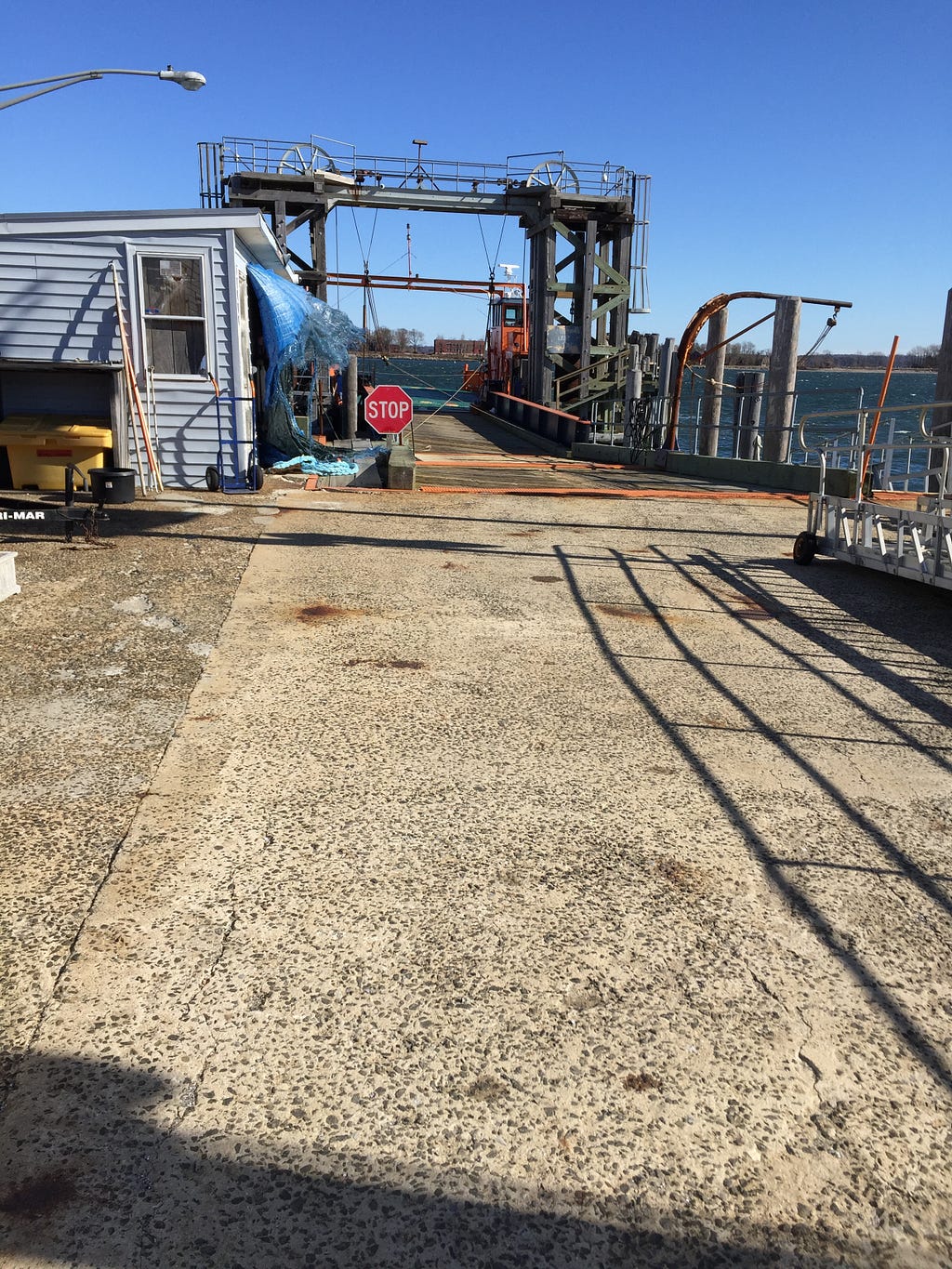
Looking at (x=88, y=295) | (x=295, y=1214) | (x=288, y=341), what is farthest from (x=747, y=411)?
(x=295, y=1214)

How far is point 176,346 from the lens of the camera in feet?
42.2

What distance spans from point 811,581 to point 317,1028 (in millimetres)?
7630

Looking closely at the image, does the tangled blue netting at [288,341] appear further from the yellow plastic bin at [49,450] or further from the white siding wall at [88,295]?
the yellow plastic bin at [49,450]

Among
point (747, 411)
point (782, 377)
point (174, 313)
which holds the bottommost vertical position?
point (747, 411)

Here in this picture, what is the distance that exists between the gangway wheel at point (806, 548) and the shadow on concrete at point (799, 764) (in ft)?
3.05

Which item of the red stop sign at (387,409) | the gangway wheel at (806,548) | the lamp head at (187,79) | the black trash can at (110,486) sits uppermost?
the lamp head at (187,79)

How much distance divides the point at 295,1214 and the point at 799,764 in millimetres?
3372

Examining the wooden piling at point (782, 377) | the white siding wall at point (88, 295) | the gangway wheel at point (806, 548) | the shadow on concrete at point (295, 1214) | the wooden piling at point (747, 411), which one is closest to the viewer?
the shadow on concrete at point (295, 1214)

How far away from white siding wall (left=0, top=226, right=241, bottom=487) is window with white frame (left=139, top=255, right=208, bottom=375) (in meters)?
0.10

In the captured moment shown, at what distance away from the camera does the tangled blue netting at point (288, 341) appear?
47.0 ft

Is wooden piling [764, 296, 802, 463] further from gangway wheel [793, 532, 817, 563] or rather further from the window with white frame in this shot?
the window with white frame

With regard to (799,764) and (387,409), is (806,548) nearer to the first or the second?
(799,764)

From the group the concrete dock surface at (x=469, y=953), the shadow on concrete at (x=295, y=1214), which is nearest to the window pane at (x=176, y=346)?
the concrete dock surface at (x=469, y=953)

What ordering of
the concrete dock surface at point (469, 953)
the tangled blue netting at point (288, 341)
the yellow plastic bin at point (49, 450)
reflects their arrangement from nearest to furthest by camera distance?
the concrete dock surface at point (469, 953) → the yellow plastic bin at point (49, 450) → the tangled blue netting at point (288, 341)
